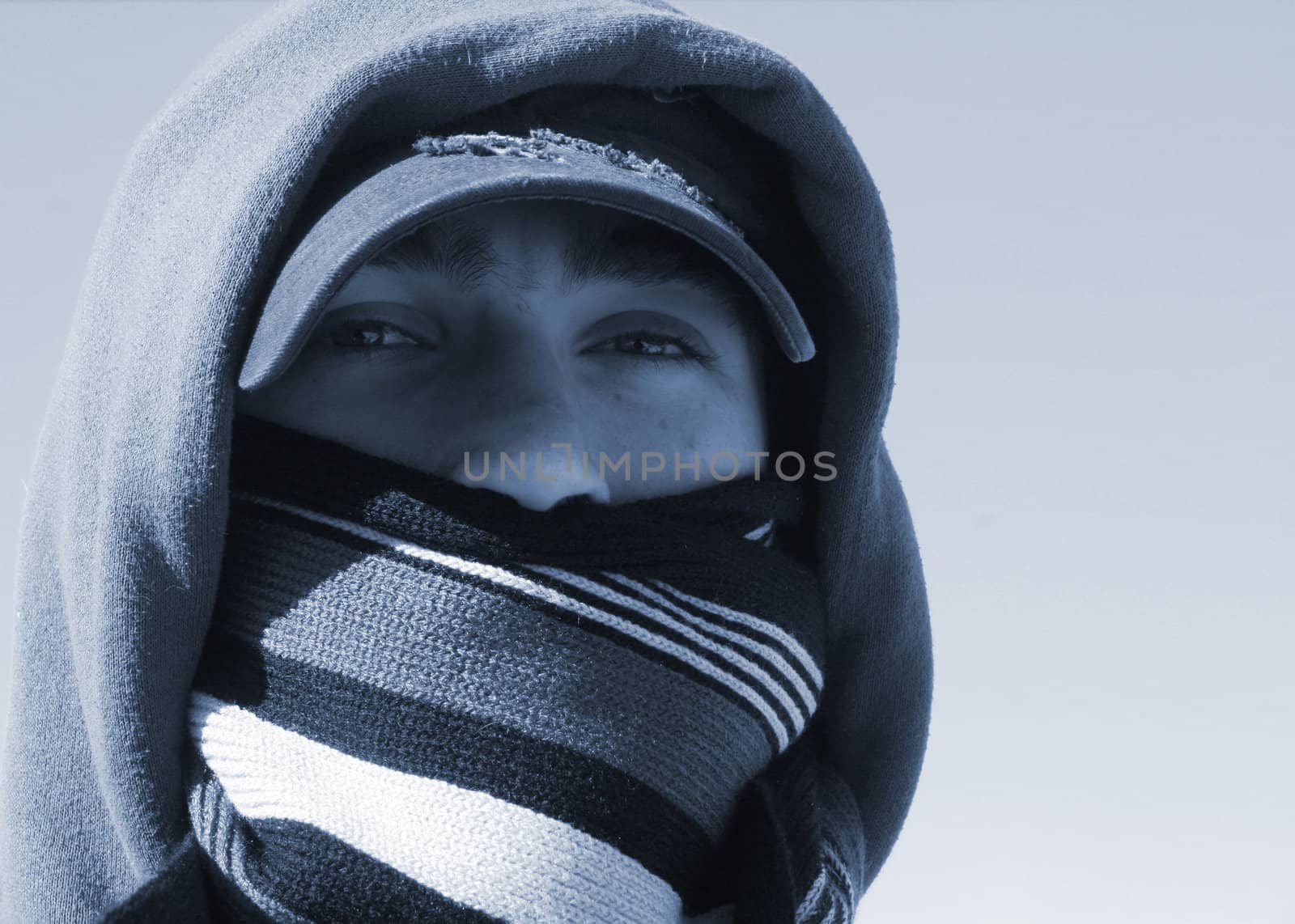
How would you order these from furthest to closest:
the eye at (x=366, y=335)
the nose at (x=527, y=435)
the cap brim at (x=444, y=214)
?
1. the eye at (x=366, y=335)
2. the nose at (x=527, y=435)
3. the cap brim at (x=444, y=214)

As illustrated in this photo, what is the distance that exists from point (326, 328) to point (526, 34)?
1.31 ft

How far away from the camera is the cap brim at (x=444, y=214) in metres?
1.73

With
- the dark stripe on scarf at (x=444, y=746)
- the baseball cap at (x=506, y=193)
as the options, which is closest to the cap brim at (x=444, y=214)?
the baseball cap at (x=506, y=193)

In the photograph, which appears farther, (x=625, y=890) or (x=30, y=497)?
(x=30, y=497)

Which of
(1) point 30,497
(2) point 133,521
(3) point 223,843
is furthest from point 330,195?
(3) point 223,843

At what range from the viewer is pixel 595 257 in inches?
77.6

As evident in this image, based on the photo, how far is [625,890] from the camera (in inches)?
70.9

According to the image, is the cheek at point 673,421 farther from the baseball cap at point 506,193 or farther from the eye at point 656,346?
the baseball cap at point 506,193

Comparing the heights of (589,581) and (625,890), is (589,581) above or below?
above

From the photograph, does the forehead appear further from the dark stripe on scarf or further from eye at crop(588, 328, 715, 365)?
the dark stripe on scarf

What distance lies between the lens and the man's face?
6.15 ft

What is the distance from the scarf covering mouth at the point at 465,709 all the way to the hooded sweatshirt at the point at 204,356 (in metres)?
0.08

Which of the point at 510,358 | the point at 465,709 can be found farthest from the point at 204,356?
the point at 465,709

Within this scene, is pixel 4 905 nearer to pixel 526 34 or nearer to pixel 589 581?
pixel 589 581
